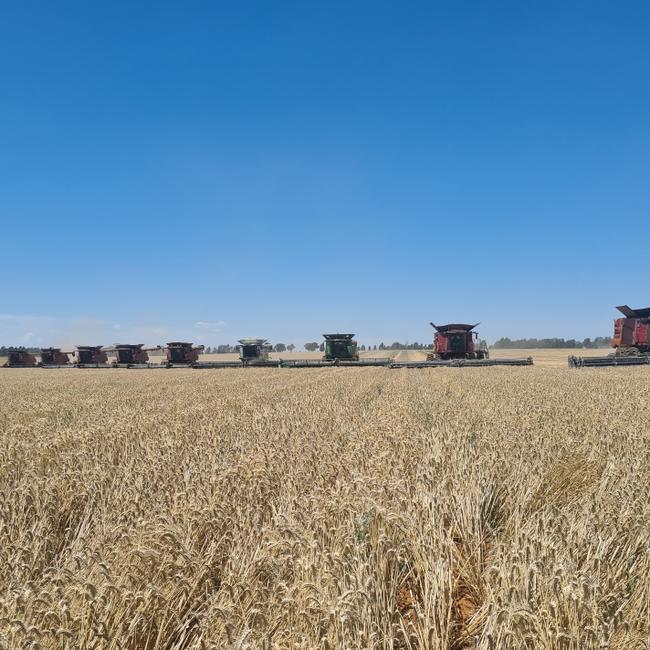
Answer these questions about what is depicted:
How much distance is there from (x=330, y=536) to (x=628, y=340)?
116 feet

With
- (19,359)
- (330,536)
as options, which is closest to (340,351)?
(330,536)

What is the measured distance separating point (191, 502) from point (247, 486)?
0.83m

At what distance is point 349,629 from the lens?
2.08 metres

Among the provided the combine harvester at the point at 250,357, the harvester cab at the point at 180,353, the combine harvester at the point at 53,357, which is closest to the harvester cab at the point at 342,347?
the combine harvester at the point at 250,357

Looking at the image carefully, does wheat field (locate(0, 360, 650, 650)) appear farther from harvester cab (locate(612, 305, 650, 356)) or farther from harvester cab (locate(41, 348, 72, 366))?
harvester cab (locate(41, 348, 72, 366))

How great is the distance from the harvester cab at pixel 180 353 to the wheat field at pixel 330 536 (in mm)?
35940

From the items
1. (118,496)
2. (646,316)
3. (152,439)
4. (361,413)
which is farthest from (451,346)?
(118,496)

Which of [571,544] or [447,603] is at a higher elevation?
[571,544]

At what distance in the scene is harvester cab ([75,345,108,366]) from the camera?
159 ft

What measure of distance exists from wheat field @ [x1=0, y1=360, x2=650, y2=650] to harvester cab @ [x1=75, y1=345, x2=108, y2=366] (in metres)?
44.9

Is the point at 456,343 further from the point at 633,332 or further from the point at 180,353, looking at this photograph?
the point at 180,353

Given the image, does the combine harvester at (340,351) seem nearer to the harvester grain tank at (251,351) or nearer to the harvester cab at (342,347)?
the harvester cab at (342,347)

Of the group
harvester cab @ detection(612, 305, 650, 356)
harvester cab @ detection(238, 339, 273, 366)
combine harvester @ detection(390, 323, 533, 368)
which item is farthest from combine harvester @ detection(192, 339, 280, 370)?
harvester cab @ detection(612, 305, 650, 356)

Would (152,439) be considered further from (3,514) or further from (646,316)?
(646,316)
